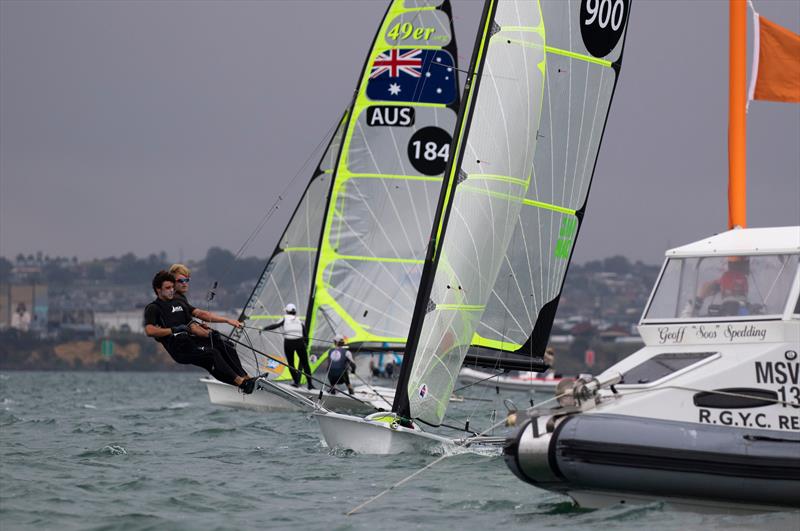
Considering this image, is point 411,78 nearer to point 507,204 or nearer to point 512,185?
point 512,185

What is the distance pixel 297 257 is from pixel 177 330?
56.8 ft

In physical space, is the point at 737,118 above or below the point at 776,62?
below

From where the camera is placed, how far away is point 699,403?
40.4 feet

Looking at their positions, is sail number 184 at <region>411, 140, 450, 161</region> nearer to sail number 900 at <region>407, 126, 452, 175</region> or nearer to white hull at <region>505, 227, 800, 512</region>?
sail number 900 at <region>407, 126, 452, 175</region>

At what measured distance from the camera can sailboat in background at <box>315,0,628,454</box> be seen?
57.0 feet

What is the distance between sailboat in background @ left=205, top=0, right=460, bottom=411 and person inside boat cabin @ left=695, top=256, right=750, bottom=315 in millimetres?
17086

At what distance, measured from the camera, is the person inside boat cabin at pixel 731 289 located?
13.1 metres

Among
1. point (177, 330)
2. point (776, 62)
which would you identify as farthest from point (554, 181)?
point (177, 330)

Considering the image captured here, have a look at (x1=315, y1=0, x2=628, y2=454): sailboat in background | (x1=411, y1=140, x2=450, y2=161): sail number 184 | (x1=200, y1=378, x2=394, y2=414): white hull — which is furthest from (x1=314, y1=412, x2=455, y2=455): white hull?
(x1=411, y1=140, x2=450, y2=161): sail number 184

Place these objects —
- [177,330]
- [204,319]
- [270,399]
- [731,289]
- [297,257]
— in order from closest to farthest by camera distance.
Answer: [731,289] → [177,330] → [204,319] → [270,399] → [297,257]

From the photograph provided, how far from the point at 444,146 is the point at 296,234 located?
13.9 ft

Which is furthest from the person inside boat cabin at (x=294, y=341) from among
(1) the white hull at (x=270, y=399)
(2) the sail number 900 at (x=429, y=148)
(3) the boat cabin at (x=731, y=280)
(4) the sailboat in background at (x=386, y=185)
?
(3) the boat cabin at (x=731, y=280)

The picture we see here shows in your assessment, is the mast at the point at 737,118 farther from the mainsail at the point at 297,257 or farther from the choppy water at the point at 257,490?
the mainsail at the point at 297,257

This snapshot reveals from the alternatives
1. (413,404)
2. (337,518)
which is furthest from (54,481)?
(413,404)
